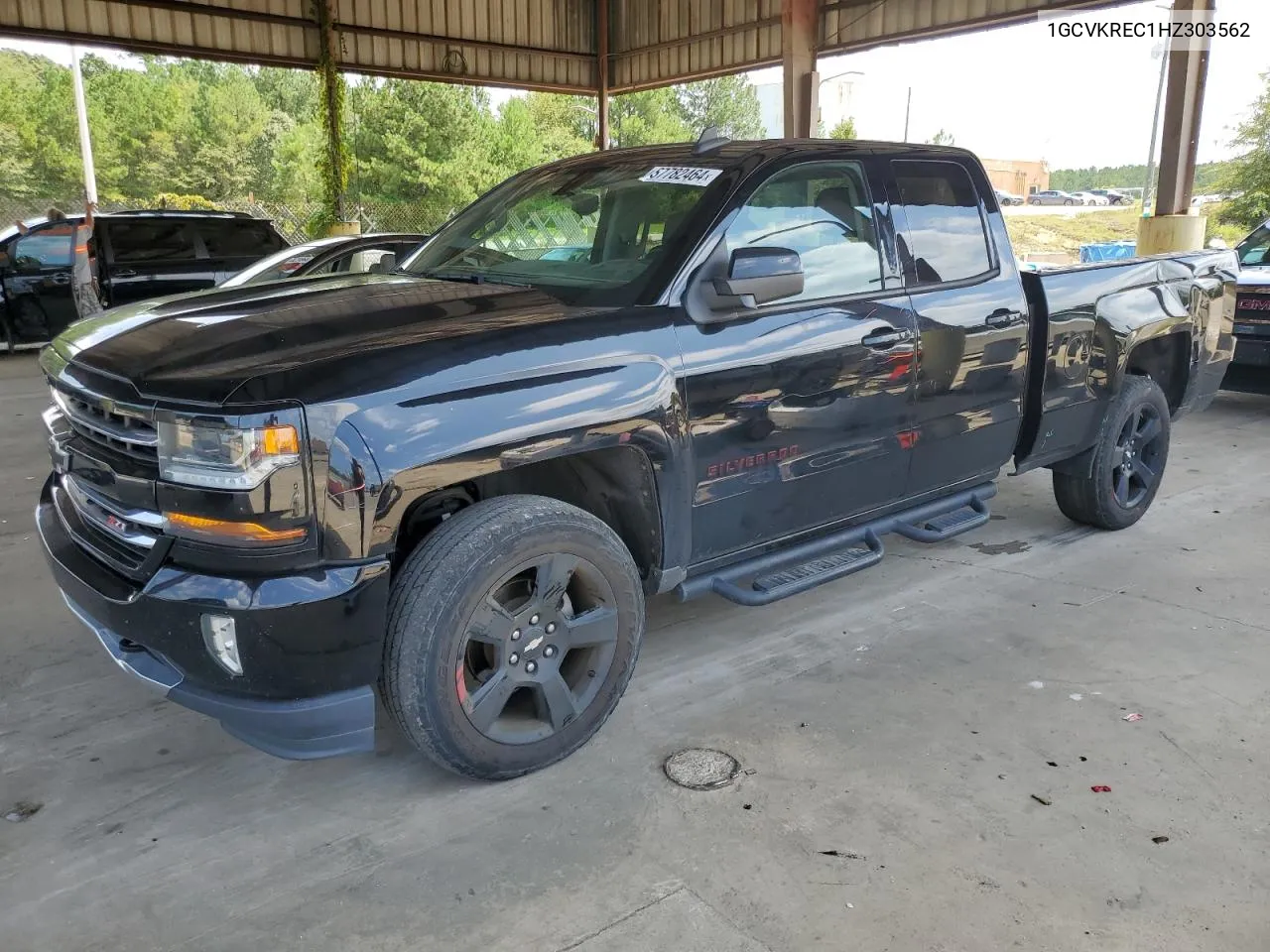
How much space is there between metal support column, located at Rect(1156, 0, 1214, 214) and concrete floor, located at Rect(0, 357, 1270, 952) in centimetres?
935

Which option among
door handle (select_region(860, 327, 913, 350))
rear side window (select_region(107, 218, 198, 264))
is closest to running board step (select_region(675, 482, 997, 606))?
door handle (select_region(860, 327, 913, 350))

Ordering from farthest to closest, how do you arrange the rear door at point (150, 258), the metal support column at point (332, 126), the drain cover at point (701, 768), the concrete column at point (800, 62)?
the metal support column at point (332, 126) → the concrete column at point (800, 62) → the rear door at point (150, 258) → the drain cover at point (701, 768)

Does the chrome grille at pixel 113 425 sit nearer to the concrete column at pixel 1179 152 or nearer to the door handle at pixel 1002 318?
the door handle at pixel 1002 318

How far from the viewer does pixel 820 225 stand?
3.62 m

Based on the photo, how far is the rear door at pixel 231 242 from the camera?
11.7 meters

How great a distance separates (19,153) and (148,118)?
6.22m

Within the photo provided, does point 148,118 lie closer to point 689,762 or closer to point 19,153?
point 19,153

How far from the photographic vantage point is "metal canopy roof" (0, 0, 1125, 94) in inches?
557

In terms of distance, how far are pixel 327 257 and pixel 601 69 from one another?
515 inches

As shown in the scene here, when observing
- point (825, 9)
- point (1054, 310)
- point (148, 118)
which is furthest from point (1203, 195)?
point (148, 118)

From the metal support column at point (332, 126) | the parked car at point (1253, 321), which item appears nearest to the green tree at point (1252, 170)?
the parked car at point (1253, 321)

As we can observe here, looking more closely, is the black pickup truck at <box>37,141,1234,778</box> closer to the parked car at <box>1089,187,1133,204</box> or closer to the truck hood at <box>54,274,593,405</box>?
the truck hood at <box>54,274,593,405</box>

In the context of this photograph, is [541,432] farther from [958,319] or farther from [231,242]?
[231,242]

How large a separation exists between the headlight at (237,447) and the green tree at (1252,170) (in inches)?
927
